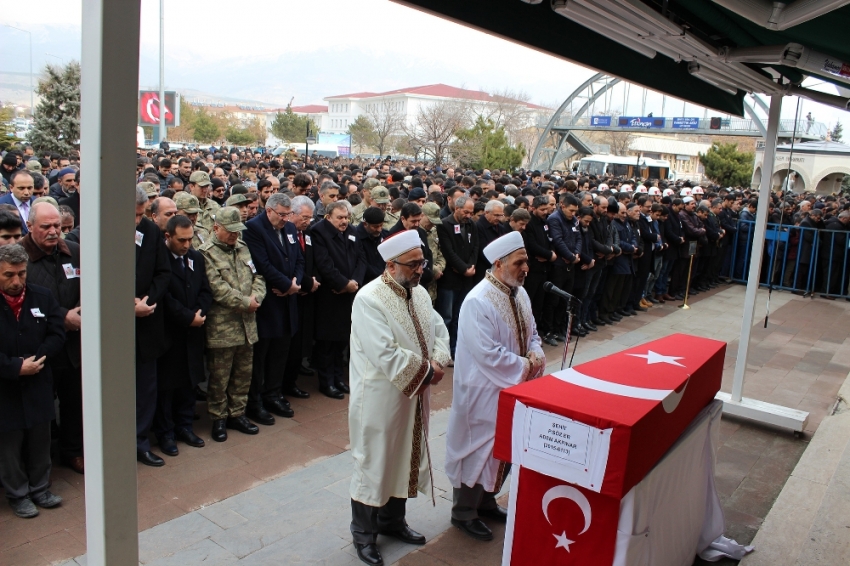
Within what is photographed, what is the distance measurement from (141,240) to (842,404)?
6.97 metres

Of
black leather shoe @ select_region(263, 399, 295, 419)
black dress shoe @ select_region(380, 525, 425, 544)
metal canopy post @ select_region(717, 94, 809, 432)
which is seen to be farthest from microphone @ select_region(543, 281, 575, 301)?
black leather shoe @ select_region(263, 399, 295, 419)

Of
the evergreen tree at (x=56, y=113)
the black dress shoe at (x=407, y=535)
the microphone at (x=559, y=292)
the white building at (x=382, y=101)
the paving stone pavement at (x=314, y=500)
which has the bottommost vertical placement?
the paving stone pavement at (x=314, y=500)

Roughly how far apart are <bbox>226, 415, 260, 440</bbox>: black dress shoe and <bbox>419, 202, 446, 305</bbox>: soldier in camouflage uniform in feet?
9.21

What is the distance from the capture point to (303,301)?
6.82 meters

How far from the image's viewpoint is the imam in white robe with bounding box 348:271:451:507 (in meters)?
3.86

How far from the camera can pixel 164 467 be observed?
17.0ft

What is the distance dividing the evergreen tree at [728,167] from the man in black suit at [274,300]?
165ft

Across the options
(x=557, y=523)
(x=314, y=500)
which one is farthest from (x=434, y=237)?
(x=557, y=523)

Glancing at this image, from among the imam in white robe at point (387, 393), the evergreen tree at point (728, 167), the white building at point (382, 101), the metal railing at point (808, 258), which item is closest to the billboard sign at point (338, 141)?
the evergreen tree at point (728, 167)

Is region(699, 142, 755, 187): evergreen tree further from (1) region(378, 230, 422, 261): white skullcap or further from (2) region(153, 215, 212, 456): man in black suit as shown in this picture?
(1) region(378, 230, 422, 261): white skullcap

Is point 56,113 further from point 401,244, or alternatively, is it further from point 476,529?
point 476,529

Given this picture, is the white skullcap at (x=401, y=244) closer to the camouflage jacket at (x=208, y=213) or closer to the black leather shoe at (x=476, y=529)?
the black leather shoe at (x=476, y=529)

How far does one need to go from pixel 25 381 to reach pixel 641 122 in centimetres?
4979

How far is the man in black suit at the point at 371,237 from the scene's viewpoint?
279 inches
